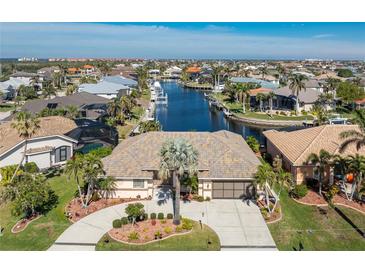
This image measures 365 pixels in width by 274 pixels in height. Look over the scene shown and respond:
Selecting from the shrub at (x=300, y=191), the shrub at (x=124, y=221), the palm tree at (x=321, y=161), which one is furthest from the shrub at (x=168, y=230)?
the palm tree at (x=321, y=161)

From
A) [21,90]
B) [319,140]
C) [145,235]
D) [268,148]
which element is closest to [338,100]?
[268,148]

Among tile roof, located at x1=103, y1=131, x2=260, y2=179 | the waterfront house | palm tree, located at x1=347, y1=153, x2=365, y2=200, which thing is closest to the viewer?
palm tree, located at x1=347, y1=153, x2=365, y2=200

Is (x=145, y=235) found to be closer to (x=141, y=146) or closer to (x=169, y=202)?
(x=169, y=202)

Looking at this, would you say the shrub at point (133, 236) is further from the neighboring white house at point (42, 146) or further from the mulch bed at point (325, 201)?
the neighboring white house at point (42, 146)

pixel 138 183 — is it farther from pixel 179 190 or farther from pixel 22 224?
pixel 22 224

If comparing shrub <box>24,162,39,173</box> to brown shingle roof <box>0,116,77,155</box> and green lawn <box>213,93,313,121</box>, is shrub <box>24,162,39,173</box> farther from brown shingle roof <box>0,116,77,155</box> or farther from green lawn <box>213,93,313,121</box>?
green lawn <box>213,93,313,121</box>

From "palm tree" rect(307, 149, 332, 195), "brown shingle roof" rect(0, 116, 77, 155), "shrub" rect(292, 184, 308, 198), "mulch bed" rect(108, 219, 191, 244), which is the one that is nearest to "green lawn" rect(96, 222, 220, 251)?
"mulch bed" rect(108, 219, 191, 244)

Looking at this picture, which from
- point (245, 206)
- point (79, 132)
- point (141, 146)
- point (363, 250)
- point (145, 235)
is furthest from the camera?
point (79, 132)
